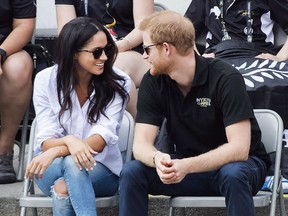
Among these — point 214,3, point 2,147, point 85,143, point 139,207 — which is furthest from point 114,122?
point 214,3

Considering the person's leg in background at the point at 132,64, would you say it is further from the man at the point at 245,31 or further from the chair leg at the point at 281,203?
the chair leg at the point at 281,203

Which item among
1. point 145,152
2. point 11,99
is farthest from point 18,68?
point 145,152

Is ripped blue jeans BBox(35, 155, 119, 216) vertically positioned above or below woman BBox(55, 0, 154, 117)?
below

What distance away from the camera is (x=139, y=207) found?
4.17 metres

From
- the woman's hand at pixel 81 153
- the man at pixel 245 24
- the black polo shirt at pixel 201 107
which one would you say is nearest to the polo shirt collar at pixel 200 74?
the black polo shirt at pixel 201 107

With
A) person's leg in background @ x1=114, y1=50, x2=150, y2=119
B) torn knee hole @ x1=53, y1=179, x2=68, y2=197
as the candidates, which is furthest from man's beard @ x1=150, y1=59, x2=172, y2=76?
person's leg in background @ x1=114, y1=50, x2=150, y2=119

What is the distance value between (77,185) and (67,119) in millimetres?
492

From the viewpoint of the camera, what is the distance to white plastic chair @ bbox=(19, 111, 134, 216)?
14.3ft

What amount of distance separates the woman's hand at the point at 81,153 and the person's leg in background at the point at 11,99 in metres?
0.96

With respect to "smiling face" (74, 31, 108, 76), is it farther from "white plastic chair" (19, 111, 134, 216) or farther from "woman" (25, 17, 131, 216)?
"white plastic chair" (19, 111, 134, 216)

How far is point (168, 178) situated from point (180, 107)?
472mm

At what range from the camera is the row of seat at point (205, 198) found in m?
4.17

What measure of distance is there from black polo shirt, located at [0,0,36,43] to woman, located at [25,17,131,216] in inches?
34.6

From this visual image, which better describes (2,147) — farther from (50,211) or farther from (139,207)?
(139,207)
